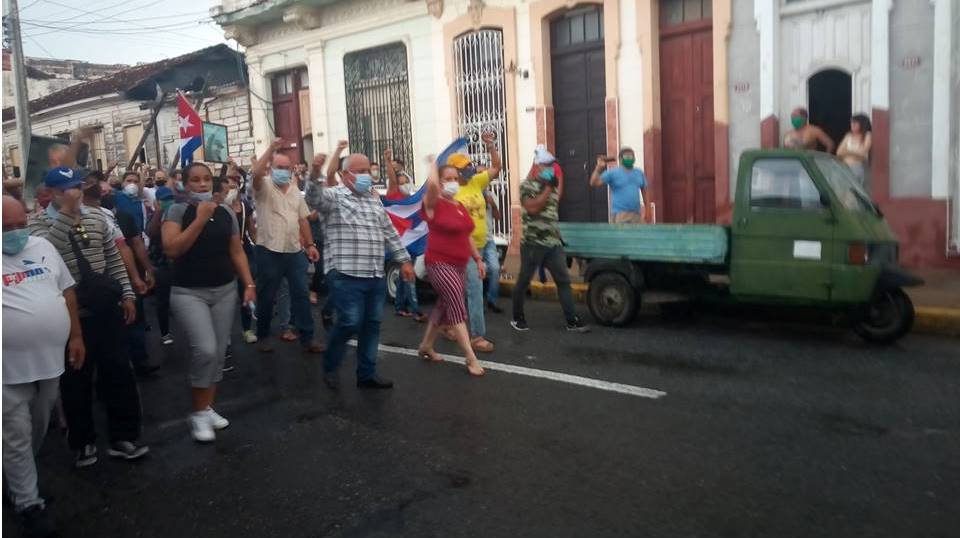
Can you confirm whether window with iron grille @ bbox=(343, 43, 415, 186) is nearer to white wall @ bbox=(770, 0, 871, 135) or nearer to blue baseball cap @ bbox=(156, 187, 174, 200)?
white wall @ bbox=(770, 0, 871, 135)

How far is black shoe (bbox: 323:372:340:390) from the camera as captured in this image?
6.16 m

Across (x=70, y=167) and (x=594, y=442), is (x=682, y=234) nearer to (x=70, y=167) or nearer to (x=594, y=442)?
(x=594, y=442)

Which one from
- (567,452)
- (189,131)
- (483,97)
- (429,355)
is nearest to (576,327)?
(429,355)

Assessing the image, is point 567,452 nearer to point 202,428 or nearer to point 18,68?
point 202,428

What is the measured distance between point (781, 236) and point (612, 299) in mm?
1731

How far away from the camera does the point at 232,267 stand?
207 inches

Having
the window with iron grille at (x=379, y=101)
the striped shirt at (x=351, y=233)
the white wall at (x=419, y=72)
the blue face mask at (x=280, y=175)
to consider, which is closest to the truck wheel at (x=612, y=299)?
the striped shirt at (x=351, y=233)

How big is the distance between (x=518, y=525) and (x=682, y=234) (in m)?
4.29

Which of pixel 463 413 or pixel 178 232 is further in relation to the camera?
pixel 463 413

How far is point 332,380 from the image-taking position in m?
6.17

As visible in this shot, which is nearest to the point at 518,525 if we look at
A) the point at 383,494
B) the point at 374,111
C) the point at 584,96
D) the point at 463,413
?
the point at 383,494

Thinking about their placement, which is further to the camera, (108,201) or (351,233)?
(108,201)

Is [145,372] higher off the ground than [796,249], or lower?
lower

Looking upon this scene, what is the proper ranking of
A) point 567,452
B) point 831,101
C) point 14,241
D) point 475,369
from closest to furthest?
point 14,241
point 567,452
point 475,369
point 831,101
